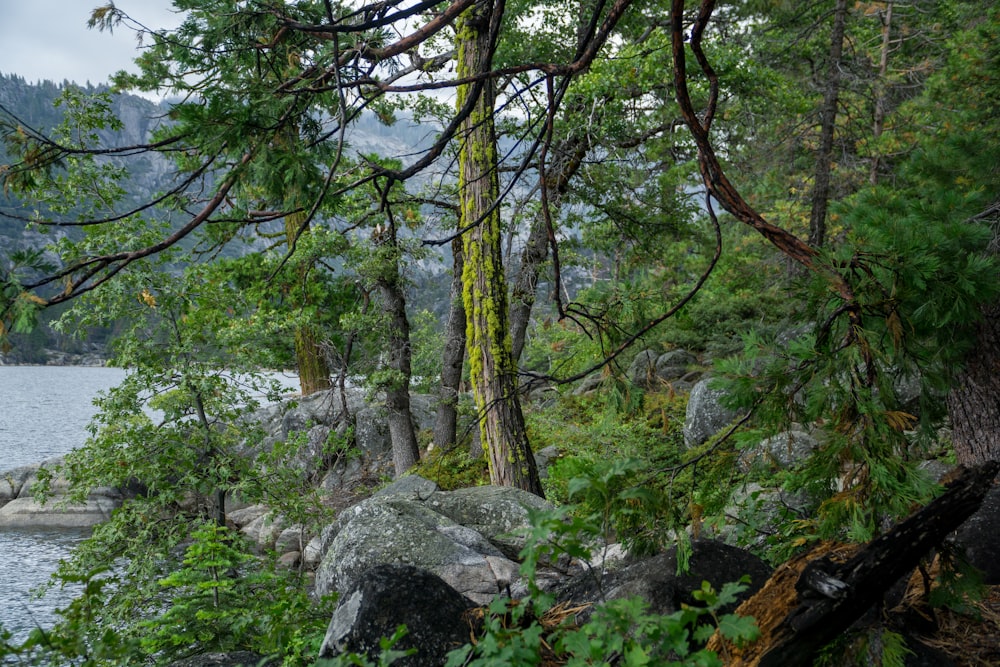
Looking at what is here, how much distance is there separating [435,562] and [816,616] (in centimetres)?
344

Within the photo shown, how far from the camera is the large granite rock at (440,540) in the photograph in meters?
4.67

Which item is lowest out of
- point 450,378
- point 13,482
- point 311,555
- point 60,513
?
point 60,513

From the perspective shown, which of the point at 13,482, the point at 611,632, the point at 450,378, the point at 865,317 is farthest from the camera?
the point at 13,482

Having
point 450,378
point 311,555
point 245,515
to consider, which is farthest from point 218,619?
point 245,515

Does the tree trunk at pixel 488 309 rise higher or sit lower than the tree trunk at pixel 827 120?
lower

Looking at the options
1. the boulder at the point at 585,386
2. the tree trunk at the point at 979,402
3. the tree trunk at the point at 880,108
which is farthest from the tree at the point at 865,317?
the tree trunk at the point at 880,108

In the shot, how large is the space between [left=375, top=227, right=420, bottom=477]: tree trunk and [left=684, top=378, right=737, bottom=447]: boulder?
184 inches

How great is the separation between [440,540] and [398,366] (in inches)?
257

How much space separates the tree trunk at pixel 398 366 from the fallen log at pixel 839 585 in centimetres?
909

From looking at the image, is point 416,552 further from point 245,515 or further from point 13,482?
point 13,482

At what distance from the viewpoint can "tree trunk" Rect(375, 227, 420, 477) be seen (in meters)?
10.9

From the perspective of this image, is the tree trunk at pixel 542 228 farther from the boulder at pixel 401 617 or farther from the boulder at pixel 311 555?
the boulder at pixel 401 617

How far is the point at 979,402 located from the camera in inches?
152

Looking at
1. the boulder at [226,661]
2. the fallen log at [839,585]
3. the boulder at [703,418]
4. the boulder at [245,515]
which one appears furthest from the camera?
the boulder at [245,515]
